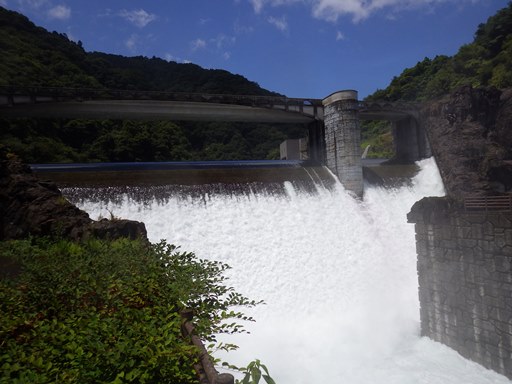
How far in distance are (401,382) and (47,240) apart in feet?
30.7

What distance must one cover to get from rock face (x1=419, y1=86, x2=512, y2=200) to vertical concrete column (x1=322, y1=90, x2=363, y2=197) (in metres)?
5.50

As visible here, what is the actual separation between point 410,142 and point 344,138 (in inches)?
296

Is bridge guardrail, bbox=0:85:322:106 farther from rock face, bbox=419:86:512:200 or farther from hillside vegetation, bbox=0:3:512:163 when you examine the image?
hillside vegetation, bbox=0:3:512:163

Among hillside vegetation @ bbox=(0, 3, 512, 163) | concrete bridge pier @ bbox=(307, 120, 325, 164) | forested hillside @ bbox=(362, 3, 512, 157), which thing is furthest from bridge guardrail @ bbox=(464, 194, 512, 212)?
hillside vegetation @ bbox=(0, 3, 512, 163)

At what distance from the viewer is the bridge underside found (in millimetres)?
18328

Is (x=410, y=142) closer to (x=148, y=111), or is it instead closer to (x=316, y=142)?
(x=316, y=142)

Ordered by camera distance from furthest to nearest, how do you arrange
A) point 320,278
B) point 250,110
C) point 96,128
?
point 96,128 → point 250,110 → point 320,278

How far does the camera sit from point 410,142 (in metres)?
24.8

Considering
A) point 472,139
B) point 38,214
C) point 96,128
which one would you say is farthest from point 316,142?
point 96,128

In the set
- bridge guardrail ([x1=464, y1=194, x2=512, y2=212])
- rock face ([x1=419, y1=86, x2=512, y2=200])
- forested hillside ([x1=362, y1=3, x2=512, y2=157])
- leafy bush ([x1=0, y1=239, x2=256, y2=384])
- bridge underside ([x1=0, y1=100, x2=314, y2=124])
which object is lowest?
leafy bush ([x1=0, y1=239, x2=256, y2=384])

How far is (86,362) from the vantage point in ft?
9.24

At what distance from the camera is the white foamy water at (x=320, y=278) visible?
9352 mm

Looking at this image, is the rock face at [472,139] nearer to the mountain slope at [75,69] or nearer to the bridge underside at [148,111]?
the bridge underside at [148,111]

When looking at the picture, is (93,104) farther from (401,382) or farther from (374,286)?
(401,382)
